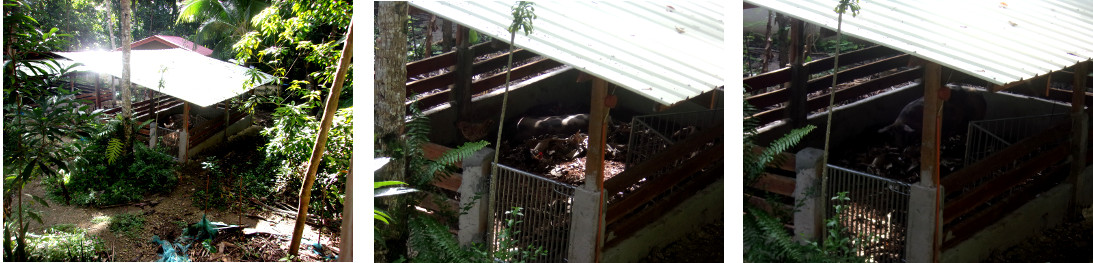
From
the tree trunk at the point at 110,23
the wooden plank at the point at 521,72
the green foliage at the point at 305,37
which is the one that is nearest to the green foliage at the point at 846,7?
the wooden plank at the point at 521,72

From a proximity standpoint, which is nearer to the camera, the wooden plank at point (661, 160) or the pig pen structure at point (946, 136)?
the pig pen structure at point (946, 136)

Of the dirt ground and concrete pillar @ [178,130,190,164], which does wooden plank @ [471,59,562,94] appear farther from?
concrete pillar @ [178,130,190,164]

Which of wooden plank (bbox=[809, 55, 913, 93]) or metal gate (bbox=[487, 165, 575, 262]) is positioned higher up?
wooden plank (bbox=[809, 55, 913, 93])

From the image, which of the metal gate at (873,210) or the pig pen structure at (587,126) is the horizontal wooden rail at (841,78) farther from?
the metal gate at (873,210)

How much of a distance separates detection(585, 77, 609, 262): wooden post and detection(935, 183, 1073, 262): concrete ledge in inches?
46.7

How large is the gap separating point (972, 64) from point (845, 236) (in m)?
0.71

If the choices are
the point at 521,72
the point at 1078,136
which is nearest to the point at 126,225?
the point at 521,72

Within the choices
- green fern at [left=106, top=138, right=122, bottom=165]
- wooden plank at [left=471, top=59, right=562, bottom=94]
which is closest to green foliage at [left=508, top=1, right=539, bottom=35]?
wooden plank at [left=471, top=59, right=562, bottom=94]

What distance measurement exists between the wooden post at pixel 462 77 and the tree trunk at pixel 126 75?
140 centimetres

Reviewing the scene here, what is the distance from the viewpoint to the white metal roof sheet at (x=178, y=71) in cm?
321

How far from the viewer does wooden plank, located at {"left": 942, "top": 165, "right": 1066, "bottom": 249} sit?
266 centimetres

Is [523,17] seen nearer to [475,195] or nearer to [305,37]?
[475,195]

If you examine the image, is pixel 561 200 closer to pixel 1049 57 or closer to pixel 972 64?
pixel 972 64

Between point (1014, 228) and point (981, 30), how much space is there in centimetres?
69
